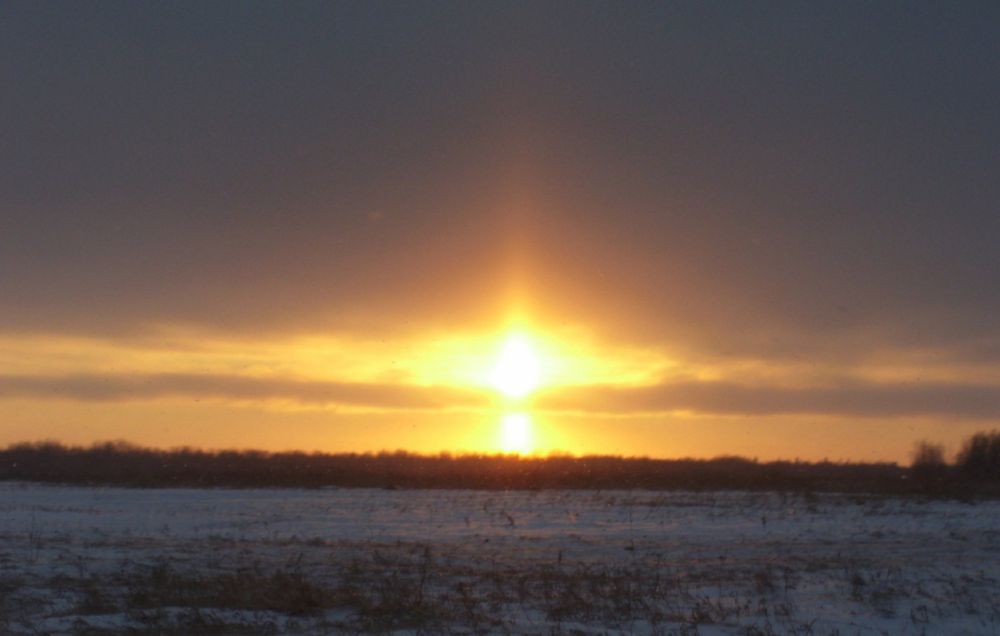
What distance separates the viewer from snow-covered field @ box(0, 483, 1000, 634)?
Result: 45.9ft

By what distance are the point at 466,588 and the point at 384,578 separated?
5.06 feet

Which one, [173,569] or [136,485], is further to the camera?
[136,485]

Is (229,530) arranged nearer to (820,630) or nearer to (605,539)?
(605,539)

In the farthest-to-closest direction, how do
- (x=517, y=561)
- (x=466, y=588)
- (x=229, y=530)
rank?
1. (x=229, y=530)
2. (x=517, y=561)
3. (x=466, y=588)

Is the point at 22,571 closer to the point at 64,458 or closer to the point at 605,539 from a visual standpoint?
the point at 605,539

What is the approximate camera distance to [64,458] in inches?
3258

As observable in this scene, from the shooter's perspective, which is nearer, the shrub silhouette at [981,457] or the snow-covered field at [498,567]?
the snow-covered field at [498,567]

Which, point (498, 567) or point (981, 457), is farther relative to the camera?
point (981, 457)

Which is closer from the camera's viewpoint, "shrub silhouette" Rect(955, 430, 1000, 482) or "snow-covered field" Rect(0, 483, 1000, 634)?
"snow-covered field" Rect(0, 483, 1000, 634)

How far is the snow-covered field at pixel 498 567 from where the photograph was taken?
14000mm

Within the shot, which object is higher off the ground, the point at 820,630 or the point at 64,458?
the point at 64,458

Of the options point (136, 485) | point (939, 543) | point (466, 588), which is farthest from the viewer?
point (136, 485)

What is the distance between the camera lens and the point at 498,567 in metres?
20.5

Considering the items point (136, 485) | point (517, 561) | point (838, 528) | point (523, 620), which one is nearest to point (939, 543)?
point (838, 528)
